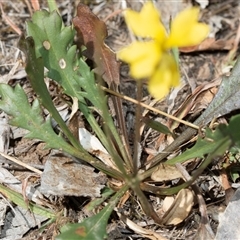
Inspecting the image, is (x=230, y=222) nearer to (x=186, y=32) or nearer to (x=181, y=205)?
(x=181, y=205)

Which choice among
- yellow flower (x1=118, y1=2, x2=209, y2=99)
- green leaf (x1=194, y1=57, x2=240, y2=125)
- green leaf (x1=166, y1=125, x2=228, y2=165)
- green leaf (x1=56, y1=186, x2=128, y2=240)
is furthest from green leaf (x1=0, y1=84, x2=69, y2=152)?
yellow flower (x1=118, y1=2, x2=209, y2=99)

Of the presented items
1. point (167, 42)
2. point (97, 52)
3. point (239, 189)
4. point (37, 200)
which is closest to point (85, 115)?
point (97, 52)

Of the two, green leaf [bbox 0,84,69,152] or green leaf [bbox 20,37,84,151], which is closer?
green leaf [bbox 20,37,84,151]

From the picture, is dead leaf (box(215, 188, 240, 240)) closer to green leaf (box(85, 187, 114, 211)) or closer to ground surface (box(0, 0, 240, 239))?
ground surface (box(0, 0, 240, 239))

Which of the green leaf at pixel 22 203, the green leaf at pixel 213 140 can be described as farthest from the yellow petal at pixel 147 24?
the green leaf at pixel 22 203

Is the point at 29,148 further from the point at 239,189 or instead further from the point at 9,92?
the point at 239,189

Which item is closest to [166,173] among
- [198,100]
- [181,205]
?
[181,205]
